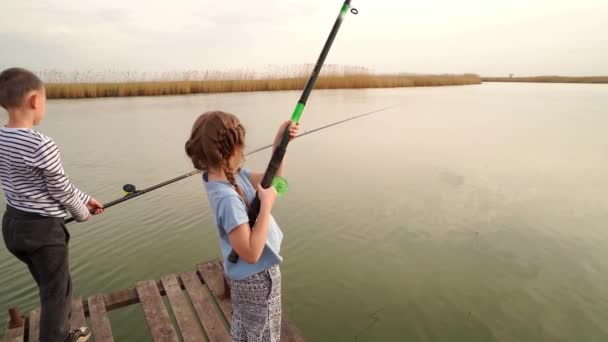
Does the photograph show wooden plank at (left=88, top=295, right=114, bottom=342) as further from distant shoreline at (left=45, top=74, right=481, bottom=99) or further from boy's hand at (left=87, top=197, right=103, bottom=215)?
distant shoreline at (left=45, top=74, right=481, bottom=99)

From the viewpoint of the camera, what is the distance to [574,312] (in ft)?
8.79

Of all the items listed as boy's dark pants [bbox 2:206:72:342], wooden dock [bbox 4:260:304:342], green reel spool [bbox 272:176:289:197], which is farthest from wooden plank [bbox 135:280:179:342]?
green reel spool [bbox 272:176:289:197]

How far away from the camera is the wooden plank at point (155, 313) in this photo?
7.23 ft

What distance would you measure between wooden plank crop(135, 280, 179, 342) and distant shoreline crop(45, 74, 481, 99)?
17.4 m

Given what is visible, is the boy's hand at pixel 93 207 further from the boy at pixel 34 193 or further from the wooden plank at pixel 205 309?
the wooden plank at pixel 205 309

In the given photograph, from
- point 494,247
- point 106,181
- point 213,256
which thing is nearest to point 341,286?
point 213,256

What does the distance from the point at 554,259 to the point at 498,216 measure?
91 cm

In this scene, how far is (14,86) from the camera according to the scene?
5.17 feet

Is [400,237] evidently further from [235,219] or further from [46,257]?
[46,257]

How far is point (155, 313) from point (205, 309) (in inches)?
12.9

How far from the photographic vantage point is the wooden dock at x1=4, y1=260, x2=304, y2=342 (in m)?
2.19

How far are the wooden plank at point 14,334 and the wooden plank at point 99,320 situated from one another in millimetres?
365

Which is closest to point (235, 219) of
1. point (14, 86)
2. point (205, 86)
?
point (14, 86)

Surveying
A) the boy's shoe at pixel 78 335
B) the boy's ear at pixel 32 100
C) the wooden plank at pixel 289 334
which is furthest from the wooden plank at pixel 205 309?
the boy's ear at pixel 32 100
